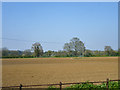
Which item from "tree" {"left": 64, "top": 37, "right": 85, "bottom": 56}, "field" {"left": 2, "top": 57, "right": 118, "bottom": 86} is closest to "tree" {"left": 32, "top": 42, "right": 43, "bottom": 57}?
"tree" {"left": 64, "top": 37, "right": 85, "bottom": 56}

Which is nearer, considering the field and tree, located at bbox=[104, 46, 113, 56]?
the field

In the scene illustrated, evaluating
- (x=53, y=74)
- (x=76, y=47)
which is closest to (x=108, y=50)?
(x=76, y=47)

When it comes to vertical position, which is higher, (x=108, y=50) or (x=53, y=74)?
(x=108, y=50)

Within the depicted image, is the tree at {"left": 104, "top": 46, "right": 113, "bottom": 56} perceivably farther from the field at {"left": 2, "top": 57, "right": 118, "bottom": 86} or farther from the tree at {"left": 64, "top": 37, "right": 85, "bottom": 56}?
the field at {"left": 2, "top": 57, "right": 118, "bottom": 86}

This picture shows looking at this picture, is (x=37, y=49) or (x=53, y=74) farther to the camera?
(x=37, y=49)

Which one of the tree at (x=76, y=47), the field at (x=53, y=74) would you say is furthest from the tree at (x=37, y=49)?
the field at (x=53, y=74)

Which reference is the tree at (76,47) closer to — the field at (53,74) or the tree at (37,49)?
the tree at (37,49)

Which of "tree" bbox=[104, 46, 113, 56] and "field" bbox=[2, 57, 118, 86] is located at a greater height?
"tree" bbox=[104, 46, 113, 56]

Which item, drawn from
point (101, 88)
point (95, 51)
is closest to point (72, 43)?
point (95, 51)

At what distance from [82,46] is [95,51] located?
87.3 ft

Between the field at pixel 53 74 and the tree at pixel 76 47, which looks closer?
the field at pixel 53 74

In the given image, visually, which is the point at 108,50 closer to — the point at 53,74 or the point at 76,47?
the point at 76,47

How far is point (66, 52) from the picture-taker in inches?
4149

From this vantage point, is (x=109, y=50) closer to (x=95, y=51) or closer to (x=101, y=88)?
(x=95, y=51)
